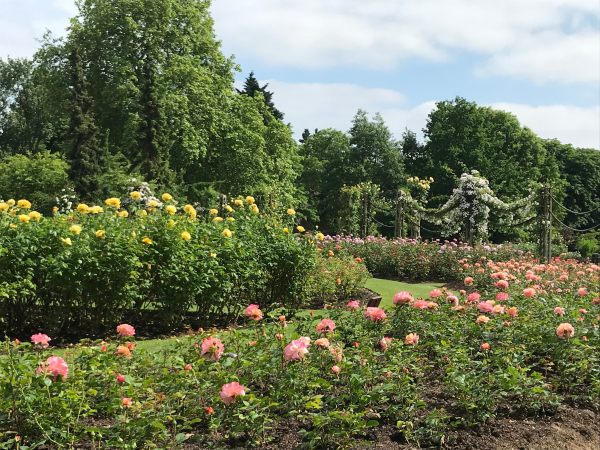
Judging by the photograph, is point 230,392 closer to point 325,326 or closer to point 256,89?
point 325,326

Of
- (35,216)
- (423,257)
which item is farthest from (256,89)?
(35,216)

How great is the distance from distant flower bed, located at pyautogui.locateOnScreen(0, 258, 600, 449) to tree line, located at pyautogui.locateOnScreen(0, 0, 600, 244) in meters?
11.9

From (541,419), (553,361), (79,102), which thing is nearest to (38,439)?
(541,419)

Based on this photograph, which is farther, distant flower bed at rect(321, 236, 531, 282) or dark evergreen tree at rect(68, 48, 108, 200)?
dark evergreen tree at rect(68, 48, 108, 200)

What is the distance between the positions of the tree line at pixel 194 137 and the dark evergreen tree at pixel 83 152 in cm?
4

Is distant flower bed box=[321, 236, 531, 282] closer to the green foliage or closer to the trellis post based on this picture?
the trellis post

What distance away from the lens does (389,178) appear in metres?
41.3

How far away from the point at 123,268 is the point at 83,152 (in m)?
14.9

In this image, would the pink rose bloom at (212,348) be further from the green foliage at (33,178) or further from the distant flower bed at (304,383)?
the green foliage at (33,178)

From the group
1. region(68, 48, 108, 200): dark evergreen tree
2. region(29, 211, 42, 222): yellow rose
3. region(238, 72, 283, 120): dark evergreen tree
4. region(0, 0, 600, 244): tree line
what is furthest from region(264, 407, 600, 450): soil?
region(238, 72, 283, 120): dark evergreen tree

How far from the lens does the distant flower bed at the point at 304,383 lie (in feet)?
9.75

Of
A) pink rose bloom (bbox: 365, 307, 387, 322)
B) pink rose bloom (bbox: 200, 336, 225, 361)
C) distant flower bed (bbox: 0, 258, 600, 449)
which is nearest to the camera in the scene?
distant flower bed (bbox: 0, 258, 600, 449)

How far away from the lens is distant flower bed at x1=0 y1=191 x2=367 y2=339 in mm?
6020

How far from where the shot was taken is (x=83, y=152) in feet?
65.5
